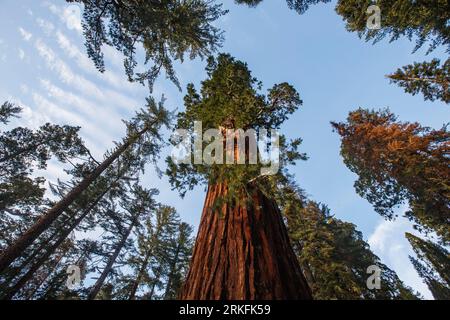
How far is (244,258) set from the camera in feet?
10.9

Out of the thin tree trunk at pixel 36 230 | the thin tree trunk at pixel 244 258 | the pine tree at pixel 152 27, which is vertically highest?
the pine tree at pixel 152 27

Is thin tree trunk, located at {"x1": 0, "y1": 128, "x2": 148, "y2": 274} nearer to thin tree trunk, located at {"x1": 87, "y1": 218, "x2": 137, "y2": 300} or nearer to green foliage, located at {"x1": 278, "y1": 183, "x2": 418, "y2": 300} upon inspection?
thin tree trunk, located at {"x1": 87, "y1": 218, "x2": 137, "y2": 300}

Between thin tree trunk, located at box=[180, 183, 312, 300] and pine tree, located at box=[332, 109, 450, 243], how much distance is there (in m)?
11.6

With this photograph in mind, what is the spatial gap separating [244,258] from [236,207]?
104 centimetres

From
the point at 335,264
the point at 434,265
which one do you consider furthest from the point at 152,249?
the point at 434,265

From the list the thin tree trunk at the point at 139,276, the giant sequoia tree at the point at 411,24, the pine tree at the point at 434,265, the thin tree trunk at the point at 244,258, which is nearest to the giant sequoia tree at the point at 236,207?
the thin tree trunk at the point at 244,258

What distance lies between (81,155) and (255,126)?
1297 centimetres

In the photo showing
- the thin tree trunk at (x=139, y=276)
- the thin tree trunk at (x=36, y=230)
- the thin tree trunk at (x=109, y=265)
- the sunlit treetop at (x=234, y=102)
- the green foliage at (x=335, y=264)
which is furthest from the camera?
the thin tree trunk at (x=139, y=276)

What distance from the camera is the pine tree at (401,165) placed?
11844 millimetres

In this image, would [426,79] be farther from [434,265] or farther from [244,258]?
[434,265]

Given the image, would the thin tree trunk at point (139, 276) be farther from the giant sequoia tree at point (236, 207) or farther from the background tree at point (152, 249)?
the giant sequoia tree at point (236, 207)

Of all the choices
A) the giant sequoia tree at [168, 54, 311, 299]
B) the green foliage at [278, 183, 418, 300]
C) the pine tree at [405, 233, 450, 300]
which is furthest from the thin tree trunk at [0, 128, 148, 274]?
the pine tree at [405, 233, 450, 300]

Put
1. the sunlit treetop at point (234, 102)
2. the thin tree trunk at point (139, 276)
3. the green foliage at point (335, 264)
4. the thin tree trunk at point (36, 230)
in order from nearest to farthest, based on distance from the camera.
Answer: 1. the sunlit treetop at point (234, 102)
2. the thin tree trunk at point (36, 230)
3. the green foliage at point (335, 264)
4. the thin tree trunk at point (139, 276)

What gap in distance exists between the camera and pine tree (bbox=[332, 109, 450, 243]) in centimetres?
1184
